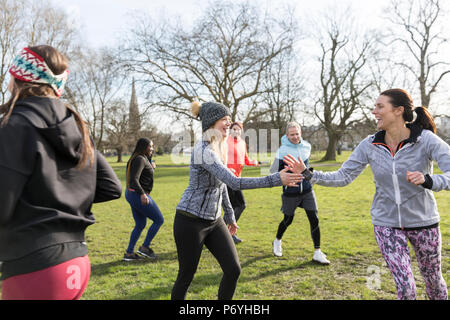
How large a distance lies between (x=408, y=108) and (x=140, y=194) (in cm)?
406

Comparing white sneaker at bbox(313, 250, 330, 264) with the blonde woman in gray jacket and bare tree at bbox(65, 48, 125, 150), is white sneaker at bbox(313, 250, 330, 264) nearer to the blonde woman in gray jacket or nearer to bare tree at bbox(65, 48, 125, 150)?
the blonde woman in gray jacket

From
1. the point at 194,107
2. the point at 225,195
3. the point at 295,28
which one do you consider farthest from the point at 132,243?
the point at 295,28

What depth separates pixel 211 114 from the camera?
3.33 metres

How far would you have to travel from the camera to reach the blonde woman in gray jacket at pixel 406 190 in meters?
2.91

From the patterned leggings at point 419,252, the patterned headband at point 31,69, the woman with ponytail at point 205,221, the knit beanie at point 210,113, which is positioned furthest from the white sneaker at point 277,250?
the patterned headband at point 31,69

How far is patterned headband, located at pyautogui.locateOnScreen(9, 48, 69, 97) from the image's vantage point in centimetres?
185

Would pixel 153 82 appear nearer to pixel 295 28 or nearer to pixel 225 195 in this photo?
pixel 295 28

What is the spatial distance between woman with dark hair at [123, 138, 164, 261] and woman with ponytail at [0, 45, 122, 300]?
3.73 metres

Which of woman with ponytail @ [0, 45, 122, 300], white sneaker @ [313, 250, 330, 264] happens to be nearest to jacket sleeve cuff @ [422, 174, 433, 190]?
woman with ponytail @ [0, 45, 122, 300]

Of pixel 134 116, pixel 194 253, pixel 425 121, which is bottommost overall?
pixel 194 253

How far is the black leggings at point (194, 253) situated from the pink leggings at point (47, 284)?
1312 millimetres

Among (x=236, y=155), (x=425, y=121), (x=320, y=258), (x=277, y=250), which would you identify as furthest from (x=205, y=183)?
(x=236, y=155)

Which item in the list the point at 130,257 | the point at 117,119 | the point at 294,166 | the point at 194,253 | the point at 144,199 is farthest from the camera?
the point at 117,119

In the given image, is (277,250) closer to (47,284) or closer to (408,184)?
(408,184)
